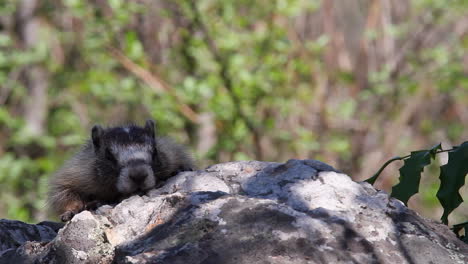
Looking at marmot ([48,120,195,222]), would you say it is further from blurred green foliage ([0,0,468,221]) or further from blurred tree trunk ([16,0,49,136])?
blurred tree trunk ([16,0,49,136])

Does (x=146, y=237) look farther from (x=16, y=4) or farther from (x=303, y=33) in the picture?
(x=16, y=4)

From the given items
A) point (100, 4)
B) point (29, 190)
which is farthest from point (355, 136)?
point (29, 190)

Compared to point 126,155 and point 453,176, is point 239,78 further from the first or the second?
point 453,176

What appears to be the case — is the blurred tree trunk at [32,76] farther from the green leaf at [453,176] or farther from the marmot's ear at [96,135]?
the green leaf at [453,176]

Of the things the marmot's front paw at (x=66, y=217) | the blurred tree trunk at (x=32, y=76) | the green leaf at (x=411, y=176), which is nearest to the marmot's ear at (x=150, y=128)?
the marmot's front paw at (x=66, y=217)

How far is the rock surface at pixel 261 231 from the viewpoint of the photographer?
313 centimetres

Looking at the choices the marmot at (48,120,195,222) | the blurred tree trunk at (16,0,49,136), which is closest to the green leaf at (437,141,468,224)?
the marmot at (48,120,195,222)

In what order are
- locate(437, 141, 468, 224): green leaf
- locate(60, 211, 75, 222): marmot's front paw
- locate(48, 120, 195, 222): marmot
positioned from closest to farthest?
locate(437, 141, 468, 224): green leaf, locate(60, 211, 75, 222): marmot's front paw, locate(48, 120, 195, 222): marmot

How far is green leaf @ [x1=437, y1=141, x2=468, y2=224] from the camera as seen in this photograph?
389cm

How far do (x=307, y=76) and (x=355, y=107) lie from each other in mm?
1035

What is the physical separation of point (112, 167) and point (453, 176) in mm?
2261

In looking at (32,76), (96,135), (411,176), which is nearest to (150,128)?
(96,135)

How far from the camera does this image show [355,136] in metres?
11.8

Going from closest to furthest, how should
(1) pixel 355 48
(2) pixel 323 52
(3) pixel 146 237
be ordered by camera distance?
(3) pixel 146 237
(2) pixel 323 52
(1) pixel 355 48
